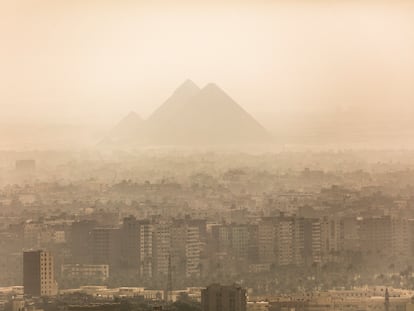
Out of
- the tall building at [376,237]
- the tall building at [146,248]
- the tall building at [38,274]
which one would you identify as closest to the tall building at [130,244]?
the tall building at [146,248]

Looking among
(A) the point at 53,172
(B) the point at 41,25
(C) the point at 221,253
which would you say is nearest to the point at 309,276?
(C) the point at 221,253

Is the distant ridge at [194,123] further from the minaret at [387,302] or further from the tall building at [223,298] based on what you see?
the minaret at [387,302]

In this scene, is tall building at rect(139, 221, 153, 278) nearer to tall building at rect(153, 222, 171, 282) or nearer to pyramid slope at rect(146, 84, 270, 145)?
tall building at rect(153, 222, 171, 282)

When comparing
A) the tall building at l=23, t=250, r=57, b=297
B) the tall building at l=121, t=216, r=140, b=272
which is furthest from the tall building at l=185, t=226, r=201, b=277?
the tall building at l=23, t=250, r=57, b=297

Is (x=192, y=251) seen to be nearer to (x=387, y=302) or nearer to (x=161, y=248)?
(x=161, y=248)

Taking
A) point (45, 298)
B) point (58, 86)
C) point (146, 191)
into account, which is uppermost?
point (58, 86)

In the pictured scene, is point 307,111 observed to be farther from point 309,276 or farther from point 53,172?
point 53,172
